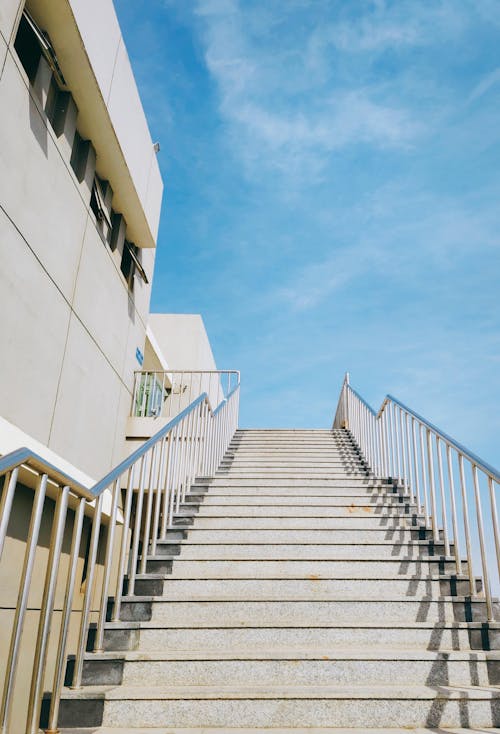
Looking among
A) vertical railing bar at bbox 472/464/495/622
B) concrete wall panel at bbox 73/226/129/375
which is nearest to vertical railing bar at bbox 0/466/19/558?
vertical railing bar at bbox 472/464/495/622

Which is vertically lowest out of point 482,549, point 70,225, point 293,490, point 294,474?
point 482,549

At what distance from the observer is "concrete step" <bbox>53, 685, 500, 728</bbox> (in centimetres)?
195

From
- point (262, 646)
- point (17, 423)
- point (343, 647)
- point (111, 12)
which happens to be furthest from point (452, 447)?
point (111, 12)

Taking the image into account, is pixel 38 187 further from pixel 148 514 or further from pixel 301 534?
pixel 301 534

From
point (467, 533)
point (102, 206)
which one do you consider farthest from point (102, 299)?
point (467, 533)

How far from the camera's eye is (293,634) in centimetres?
245

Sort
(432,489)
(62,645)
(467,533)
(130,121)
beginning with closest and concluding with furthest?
(62,645)
(467,533)
(432,489)
(130,121)

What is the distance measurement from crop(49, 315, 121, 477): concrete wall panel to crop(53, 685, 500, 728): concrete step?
9.67ft

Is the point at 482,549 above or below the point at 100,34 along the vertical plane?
below

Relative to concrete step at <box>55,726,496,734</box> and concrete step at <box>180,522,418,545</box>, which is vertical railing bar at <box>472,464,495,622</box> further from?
concrete step at <box>180,522,418,545</box>

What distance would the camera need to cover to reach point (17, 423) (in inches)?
156

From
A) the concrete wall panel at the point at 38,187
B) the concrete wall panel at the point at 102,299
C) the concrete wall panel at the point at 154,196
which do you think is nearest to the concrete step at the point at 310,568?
the concrete wall panel at the point at 38,187

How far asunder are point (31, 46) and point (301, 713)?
16.0ft

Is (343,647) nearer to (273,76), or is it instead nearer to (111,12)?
(111,12)
